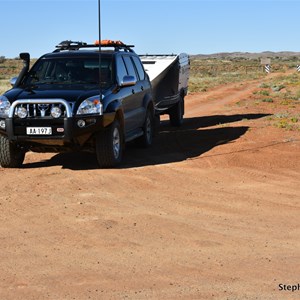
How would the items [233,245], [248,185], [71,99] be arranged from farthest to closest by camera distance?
[71,99] < [248,185] < [233,245]

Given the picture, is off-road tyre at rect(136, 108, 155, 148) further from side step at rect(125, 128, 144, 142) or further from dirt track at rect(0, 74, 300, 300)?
dirt track at rect(0, 74, 300, 300)

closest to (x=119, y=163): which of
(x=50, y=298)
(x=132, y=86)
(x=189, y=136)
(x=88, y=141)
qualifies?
(x=88, y=141)

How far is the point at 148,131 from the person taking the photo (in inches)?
504

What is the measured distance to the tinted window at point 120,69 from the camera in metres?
11.1

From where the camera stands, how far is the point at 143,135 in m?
12.5

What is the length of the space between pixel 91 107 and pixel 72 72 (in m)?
1.31

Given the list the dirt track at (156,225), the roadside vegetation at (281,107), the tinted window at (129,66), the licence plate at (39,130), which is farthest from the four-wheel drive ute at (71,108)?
the roadside vegetation at (281,107)

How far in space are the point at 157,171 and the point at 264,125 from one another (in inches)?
214

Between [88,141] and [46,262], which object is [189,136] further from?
[46,262]

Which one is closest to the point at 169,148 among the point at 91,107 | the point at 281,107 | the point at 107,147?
the point at 107,147

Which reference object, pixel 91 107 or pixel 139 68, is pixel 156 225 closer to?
pixel 91 107

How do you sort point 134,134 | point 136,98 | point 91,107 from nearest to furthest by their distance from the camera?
1. point 91,107
2. point 134,134
3. point 136,98

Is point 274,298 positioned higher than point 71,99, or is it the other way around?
point 71,99

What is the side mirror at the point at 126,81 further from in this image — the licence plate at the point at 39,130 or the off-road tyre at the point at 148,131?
the off-road tyre at the point at 148,131
